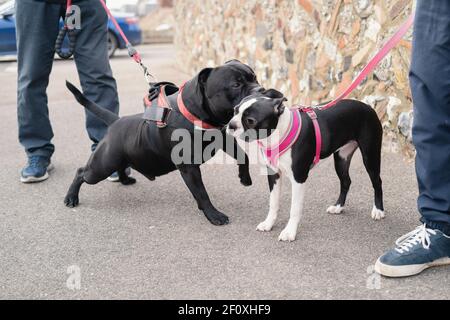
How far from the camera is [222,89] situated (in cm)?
318

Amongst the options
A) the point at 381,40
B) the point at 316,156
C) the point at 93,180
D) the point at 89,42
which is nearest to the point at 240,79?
the point at 316,156

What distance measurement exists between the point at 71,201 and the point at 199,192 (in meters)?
1.02

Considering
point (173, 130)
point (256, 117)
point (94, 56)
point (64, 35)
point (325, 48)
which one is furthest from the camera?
Answer: point (325, 48)

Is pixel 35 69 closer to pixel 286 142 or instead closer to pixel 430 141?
pixel 286 142

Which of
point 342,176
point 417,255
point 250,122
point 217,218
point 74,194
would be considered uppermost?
point 250,122

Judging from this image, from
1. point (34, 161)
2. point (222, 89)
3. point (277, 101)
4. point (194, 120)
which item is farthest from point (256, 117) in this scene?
point (34, 161)

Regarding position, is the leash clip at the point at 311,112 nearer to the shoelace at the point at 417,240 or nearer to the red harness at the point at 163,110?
the red harness at the point at 163,110

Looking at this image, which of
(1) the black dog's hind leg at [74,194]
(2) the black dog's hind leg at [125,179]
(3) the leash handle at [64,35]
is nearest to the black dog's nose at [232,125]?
(1) the black dog's hind leg at [74,194]

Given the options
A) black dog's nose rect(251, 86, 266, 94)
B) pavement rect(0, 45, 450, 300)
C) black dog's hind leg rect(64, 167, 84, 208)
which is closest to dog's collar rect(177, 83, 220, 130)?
black dog's nose rect(251, 86, 266, 94)

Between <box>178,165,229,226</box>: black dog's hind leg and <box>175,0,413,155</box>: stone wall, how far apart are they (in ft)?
6.18

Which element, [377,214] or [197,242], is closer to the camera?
[197,242]

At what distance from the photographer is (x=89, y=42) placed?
420 centimetres

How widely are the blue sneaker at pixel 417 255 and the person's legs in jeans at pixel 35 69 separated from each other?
288 cm

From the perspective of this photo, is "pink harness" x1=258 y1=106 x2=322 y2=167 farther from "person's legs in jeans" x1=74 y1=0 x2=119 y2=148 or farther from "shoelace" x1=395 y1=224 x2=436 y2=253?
"person's legs in jeans" x1=74 y1=0 x2=119 y2=148
